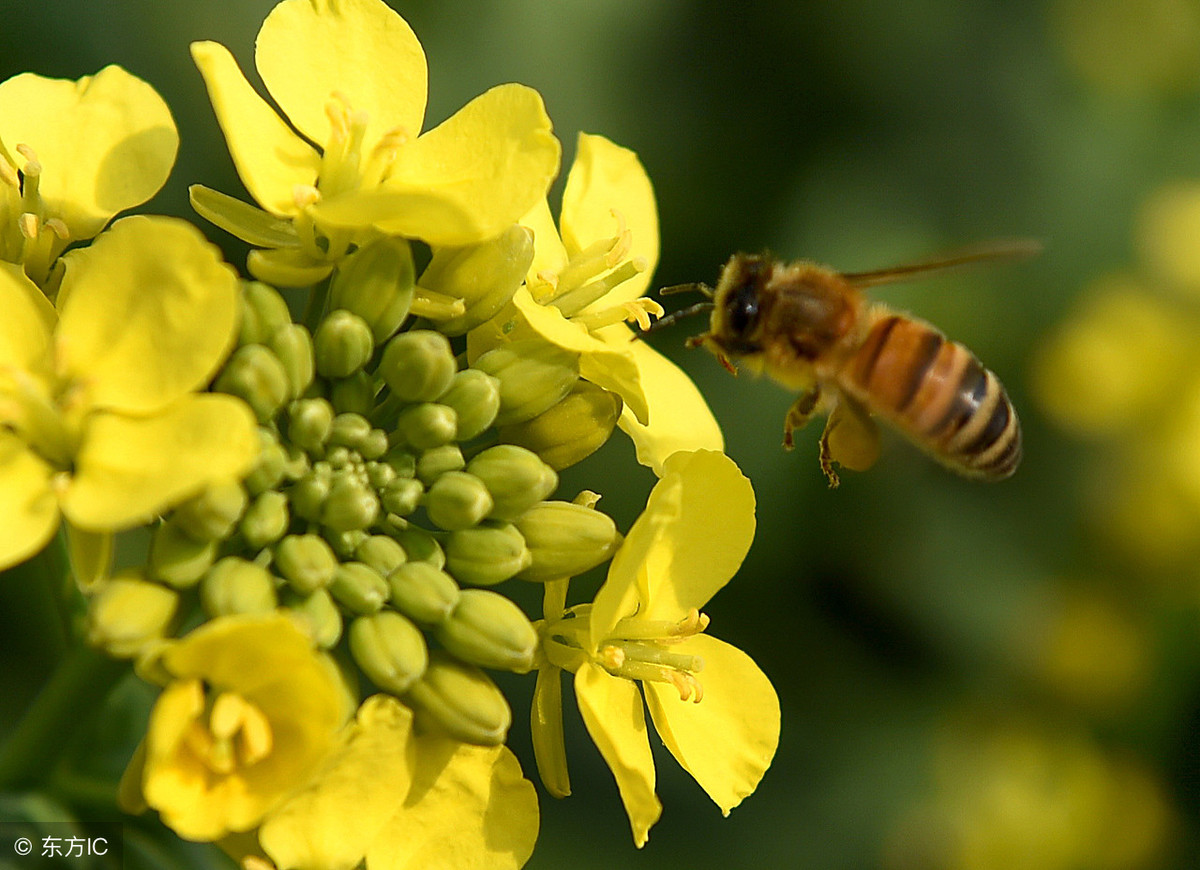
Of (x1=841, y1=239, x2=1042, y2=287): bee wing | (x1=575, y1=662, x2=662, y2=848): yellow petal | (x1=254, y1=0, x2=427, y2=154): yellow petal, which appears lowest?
(x1=575, y1=662, x2=662, y2=848): yellow petal

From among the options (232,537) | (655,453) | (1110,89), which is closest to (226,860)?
(232,537)

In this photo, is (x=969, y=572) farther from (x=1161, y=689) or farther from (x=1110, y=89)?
(x=1110, y=89)

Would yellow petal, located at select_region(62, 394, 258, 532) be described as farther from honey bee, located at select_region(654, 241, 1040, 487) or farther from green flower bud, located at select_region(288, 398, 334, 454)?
honey bee, located at select_region(654, 241, 1040, 487)

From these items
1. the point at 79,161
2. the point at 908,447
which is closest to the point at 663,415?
the point at 79,161

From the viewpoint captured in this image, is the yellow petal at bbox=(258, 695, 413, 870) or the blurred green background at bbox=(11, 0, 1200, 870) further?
the blurred green background at bbox=(11, 0, 1200, 870)

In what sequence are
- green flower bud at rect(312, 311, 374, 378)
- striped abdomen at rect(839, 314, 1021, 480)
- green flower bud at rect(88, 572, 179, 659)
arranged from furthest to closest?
striped abdomen at rect(839, 314, 1021, 480) < green flower bud at rect(312, 311, 374, 378) < green flower bud at rect(88, 572, 179, 659)

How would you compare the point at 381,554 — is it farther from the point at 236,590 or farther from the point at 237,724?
the point at 237,724

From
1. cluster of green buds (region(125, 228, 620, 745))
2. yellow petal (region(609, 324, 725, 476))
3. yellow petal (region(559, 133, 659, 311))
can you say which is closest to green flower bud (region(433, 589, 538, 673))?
cluster of green buds (region(125, 228, 620, 745))

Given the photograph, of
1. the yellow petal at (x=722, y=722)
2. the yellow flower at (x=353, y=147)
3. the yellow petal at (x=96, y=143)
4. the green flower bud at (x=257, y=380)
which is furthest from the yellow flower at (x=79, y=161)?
the yellow petal at (x=722, y=722)
